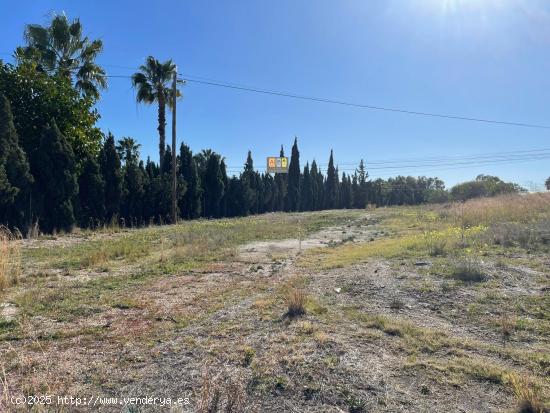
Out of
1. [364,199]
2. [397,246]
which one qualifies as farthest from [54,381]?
[364,199]

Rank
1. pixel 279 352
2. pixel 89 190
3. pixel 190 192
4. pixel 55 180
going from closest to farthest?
1. pixel 279 352
2. pixel 55 180
3. pixel 89 190
4. pixel 190 192

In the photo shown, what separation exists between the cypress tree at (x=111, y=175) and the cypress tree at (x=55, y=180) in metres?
2.82

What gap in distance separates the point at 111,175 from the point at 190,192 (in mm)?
8325

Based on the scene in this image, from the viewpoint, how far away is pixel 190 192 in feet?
82.5

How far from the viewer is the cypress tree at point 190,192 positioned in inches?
981

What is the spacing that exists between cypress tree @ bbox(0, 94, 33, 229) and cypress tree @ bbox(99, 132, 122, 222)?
430 centimetres

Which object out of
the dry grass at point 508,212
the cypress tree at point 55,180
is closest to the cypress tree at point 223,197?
the cypress tree at point 55,180

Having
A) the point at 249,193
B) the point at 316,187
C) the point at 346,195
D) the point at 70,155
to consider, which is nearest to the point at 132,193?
the point at 70,155

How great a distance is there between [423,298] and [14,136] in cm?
1347

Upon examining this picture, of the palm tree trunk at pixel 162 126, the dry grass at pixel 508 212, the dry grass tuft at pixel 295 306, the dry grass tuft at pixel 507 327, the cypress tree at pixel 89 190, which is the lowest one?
the dry grass tuft at pixel 507 327

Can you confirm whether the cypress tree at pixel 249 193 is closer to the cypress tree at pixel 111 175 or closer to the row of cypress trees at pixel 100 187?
the row of cypress trees at pixel 100 187

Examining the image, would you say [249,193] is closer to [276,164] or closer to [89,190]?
[276,164]

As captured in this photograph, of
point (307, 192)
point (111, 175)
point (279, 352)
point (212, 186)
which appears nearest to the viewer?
point (279, 352)

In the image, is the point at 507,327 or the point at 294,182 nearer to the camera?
the point at 507,327
